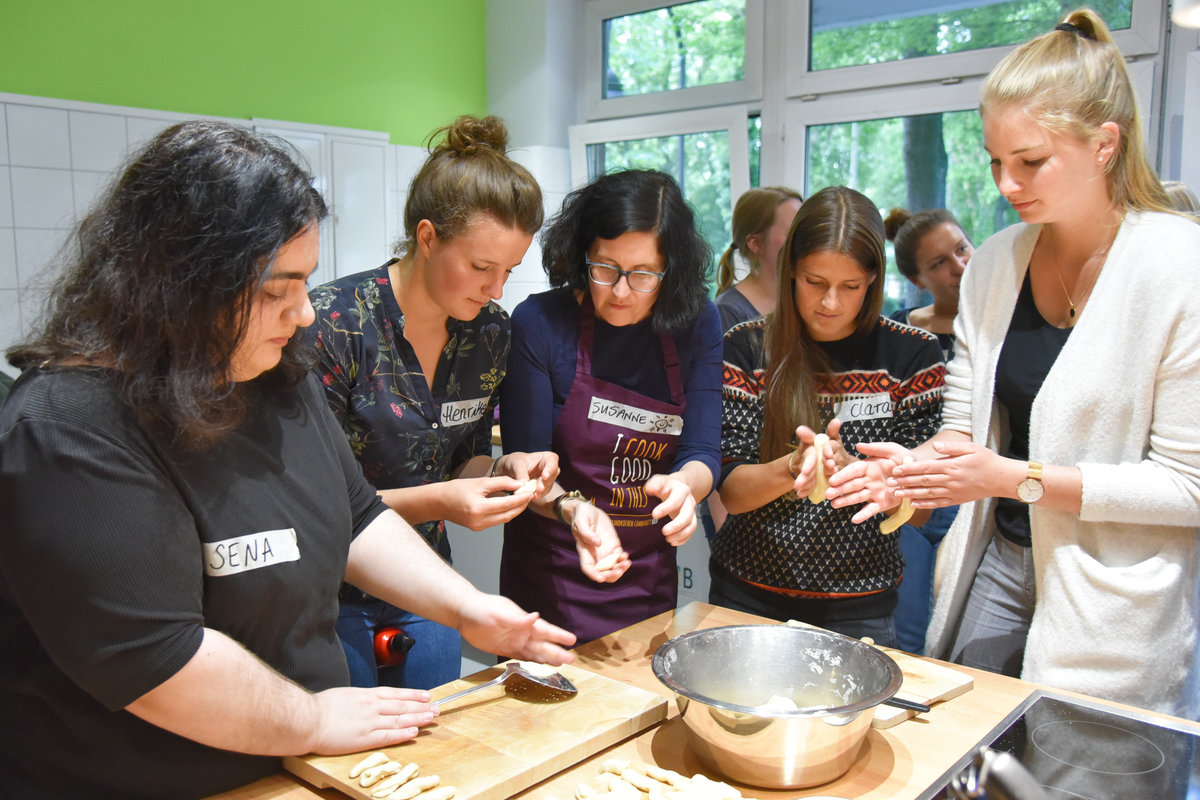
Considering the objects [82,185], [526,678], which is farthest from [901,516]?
[82,185]

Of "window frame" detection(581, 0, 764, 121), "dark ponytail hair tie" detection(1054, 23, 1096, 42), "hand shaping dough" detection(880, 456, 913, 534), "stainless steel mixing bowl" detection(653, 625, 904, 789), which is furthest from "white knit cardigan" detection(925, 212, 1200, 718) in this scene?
"window frame" detection(581, 0, 764, 121)

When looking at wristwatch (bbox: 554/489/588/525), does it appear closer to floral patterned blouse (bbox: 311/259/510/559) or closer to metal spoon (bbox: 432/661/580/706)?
floral patterned blouse (bbox: 311/259/510/559)

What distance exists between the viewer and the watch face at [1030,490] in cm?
135

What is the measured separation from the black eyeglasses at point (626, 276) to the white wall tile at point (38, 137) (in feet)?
7.48

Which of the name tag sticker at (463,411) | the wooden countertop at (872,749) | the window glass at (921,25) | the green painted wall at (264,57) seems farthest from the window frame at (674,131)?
the wooden countertop at (872,749)

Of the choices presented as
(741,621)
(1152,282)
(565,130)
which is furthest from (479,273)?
(565,130)

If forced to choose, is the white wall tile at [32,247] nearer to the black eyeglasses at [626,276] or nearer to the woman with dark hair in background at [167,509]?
the black eyeglasses at [626,276]

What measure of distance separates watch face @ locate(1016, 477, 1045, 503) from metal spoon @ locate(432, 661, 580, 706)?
72 centimetres

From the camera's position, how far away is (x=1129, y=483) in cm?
131

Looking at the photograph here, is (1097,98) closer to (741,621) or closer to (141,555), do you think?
(741,621)

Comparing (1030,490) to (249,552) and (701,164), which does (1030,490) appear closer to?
(249,552)

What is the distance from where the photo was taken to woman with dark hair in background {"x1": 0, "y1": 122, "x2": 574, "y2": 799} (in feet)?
2.68

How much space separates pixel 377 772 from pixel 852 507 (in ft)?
3.33

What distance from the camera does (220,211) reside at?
0.88m
